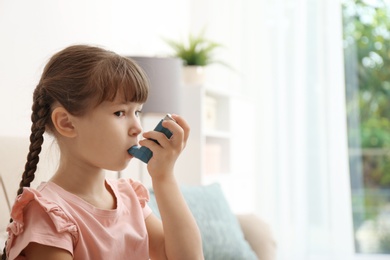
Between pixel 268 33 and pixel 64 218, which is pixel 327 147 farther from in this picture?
pixel 64 218

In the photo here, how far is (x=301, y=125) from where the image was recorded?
4.70m

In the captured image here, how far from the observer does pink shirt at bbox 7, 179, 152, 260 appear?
124 centimetres

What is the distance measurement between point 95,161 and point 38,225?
0.16 metres

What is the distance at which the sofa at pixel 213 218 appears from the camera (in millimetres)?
1973

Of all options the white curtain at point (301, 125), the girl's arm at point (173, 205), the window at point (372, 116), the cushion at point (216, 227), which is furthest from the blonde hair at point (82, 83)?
the window at point (372, 116)

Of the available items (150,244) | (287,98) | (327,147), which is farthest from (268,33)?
(150,244)

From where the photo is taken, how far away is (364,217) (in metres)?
5.57

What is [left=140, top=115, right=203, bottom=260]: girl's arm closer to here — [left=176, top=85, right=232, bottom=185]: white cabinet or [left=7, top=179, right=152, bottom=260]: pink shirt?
[left=7, top=179, right=152, bottom=260]: pink shirt

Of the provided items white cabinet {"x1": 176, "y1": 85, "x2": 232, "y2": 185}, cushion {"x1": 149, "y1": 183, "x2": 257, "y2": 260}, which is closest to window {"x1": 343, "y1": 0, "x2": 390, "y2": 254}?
white cabinet {"x1": 176, "y1": 85, "x2": 232, "y2": 185}

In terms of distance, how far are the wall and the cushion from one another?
1.83 feet

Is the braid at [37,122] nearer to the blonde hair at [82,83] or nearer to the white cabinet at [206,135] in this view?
the blonde hair at [82,83]

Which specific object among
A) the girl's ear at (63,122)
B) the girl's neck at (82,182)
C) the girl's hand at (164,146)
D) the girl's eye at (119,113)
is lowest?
the girl's neck at (82,182)

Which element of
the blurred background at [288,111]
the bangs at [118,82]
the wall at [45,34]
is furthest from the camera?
the blurred background at [288,111]

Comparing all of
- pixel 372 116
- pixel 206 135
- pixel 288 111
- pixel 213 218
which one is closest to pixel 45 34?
pixel 213 218
